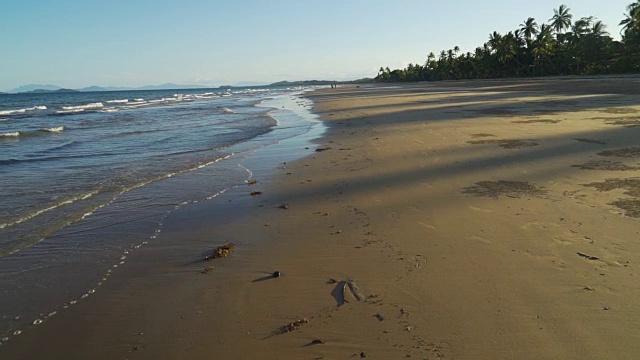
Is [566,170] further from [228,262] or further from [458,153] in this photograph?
[228,262]

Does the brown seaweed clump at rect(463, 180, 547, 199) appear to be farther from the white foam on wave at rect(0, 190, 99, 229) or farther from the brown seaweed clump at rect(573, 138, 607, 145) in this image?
the white foam on wave at rect(0, 190, 99, 229)

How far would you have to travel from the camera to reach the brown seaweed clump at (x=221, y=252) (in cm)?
548

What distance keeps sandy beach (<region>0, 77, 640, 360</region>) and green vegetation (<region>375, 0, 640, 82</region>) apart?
5861 cm

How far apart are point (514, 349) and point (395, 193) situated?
4734mm

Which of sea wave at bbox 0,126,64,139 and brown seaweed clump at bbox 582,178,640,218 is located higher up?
sea wave at bbox 0,126,64,139

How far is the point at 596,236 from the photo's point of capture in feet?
16.4

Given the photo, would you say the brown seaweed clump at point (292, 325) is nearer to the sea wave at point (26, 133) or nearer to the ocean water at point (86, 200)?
the ocean water at point (86, 200)

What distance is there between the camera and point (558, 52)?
69375mm

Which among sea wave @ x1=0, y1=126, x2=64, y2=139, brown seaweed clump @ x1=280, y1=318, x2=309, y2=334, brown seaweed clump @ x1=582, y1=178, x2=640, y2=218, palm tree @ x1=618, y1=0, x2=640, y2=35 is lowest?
brown seaweed clump @ x1=280, y1=318, x2=309, y2=334

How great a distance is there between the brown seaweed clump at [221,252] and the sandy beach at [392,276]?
14cm

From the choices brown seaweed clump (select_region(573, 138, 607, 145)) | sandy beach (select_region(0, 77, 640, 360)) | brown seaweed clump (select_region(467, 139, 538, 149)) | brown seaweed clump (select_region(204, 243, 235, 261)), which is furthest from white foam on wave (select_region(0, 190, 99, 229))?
brown seaweed clump (select_region(573, 138, 607, 145))

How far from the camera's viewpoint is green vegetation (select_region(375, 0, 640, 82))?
57969 millimetres

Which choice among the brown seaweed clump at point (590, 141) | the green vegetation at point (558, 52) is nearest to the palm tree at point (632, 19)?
the green vegetation at point (558, 52)

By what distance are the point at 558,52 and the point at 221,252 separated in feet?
257
